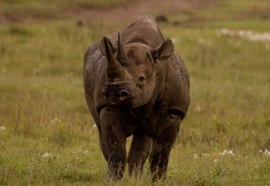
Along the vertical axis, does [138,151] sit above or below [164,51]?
below

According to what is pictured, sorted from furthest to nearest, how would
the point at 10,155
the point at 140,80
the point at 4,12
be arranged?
the point at 4,12
the point at 10,155
the point at 140,80

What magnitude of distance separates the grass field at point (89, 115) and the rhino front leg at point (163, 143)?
127 mm

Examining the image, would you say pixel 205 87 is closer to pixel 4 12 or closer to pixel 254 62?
pixel 254 62

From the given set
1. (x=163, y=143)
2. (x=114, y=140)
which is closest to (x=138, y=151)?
(x=163, y=143)

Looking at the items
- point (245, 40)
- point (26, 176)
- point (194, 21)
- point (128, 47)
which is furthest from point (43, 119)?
point (194, 21)

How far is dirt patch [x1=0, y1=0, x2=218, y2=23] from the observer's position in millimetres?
23664

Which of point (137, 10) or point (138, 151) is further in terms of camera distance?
point (137, 10)

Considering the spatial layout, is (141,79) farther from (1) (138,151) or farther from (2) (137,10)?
(2) (137,10)

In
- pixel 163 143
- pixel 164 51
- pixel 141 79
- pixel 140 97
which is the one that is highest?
pixel 164 51

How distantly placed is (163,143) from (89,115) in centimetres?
379

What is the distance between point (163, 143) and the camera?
17.1 ft

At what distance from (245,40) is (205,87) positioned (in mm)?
6460

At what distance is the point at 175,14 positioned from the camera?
29.3m

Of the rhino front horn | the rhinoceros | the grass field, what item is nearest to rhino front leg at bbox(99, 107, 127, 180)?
the rhinoceros
